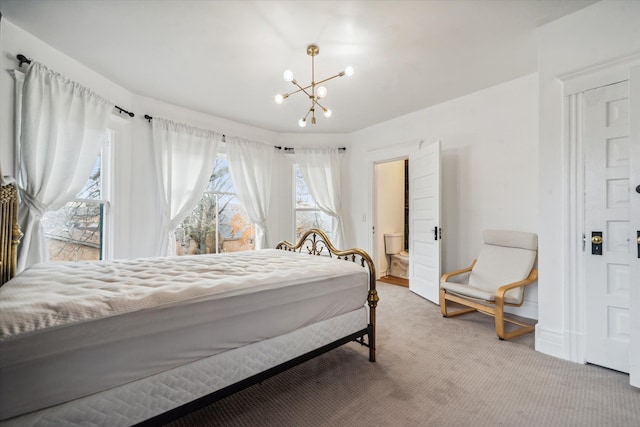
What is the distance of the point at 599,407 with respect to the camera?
1582 millimetres

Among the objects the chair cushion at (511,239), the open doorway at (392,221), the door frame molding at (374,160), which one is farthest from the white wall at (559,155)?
the open doorway at (392,221)

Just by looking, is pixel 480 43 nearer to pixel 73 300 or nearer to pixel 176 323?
pixel 176 323

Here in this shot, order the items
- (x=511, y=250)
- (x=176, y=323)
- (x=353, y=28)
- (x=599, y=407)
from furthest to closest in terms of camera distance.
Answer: (x=511, y=250) → (x=353, y=28) → (x=599, y=407) → (x=176, y=323)

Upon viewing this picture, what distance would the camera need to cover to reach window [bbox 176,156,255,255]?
3990 millimetres

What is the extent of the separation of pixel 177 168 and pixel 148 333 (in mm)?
3103

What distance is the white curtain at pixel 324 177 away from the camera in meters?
4.89

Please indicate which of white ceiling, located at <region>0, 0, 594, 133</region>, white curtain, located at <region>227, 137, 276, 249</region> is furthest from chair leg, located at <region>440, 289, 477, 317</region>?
white curtain, located at <region>227, 137, 276, 249</region>

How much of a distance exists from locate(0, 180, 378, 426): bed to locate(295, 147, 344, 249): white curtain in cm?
300

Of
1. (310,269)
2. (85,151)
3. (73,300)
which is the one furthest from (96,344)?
(85,151)

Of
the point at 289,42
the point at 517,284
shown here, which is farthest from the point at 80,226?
the point at 517,284

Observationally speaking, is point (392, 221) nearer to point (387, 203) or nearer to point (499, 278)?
point (387, 203)

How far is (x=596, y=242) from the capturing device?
199 cm

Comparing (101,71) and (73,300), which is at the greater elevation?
(101,71)

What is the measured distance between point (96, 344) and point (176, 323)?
28cm
